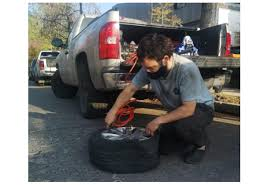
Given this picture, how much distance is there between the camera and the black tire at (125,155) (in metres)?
3.06

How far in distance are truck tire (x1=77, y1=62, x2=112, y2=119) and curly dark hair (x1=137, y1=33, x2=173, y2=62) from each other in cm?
236

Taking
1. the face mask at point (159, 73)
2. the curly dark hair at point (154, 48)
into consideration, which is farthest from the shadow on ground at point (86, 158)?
the curly dark hair at point (154, 48)

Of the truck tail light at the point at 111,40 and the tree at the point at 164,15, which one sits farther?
the tree at the point at 164,15

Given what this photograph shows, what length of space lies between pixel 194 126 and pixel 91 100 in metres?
2.44

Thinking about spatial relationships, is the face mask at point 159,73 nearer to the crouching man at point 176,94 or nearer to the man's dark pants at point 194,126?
the crouching man at point 176,94

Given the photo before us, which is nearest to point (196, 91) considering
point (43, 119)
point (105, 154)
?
point (105, 154)

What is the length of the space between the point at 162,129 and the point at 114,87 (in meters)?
1.22

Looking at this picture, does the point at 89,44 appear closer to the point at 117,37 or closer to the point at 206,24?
the point at 117,37

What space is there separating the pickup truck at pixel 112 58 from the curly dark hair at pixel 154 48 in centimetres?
136

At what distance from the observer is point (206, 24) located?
343 inches

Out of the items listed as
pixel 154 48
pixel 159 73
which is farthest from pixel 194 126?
pixel 154 48

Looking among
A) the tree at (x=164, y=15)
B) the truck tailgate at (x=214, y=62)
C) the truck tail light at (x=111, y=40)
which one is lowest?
the truck tailgate at (x=214, y=62)

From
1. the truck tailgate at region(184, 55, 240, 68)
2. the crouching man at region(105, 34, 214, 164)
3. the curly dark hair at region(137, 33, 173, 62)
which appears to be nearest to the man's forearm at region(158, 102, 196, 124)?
the crouching man at region(105, 34, 214, 164)

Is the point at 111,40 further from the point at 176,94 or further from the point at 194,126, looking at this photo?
the point at 194,126
